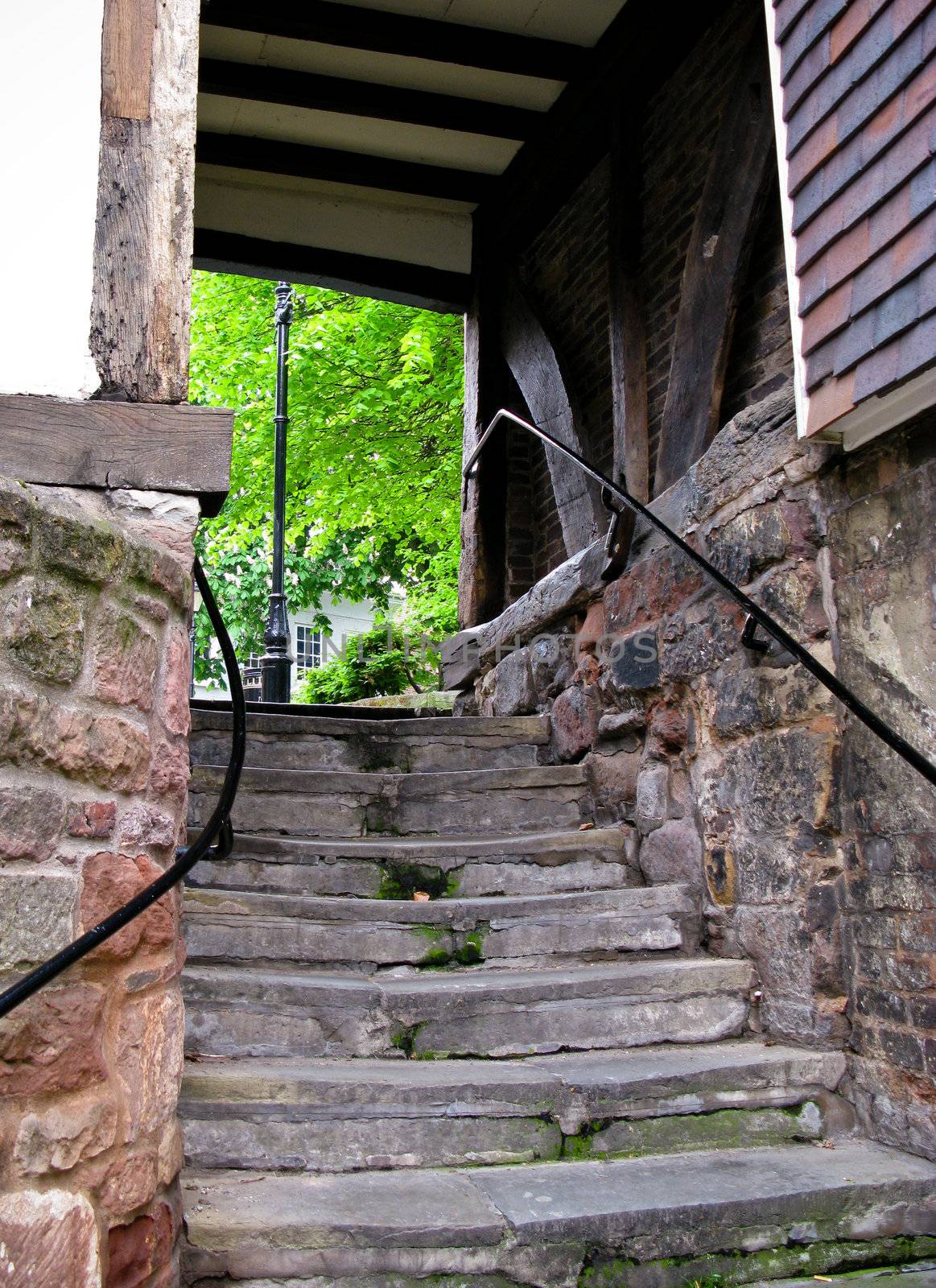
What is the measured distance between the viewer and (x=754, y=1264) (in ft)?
8.55

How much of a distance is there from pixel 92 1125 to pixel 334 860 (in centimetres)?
206

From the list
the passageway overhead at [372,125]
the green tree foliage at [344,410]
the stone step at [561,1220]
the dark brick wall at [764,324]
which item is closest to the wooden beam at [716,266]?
the dark brick wall at [764,324]

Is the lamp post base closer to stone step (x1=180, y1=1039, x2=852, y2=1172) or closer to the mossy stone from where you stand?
stone step (x1=180, y1=1039, x2=852, y2=1172)

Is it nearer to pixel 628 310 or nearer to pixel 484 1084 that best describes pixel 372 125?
pixel 628 310

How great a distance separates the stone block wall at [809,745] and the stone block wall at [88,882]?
6.01 ft

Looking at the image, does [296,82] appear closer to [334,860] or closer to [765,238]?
[765,238]

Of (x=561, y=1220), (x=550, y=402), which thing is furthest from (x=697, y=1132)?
(x=550, y=402)

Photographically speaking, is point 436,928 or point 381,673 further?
point 381,673

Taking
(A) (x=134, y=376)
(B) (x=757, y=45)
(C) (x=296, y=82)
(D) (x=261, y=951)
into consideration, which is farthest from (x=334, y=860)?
(C) (x=296, y=82)

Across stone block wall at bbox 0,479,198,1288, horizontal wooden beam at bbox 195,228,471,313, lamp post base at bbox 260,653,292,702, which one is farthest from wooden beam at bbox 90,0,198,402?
lamp post base at bbox 260,653,292,702

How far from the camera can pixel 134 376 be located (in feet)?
8.03

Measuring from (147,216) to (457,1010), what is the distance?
84.2 inches

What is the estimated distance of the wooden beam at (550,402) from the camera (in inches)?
228

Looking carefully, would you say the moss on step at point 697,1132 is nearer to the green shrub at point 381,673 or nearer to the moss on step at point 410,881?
the moss on step at point 410,881
